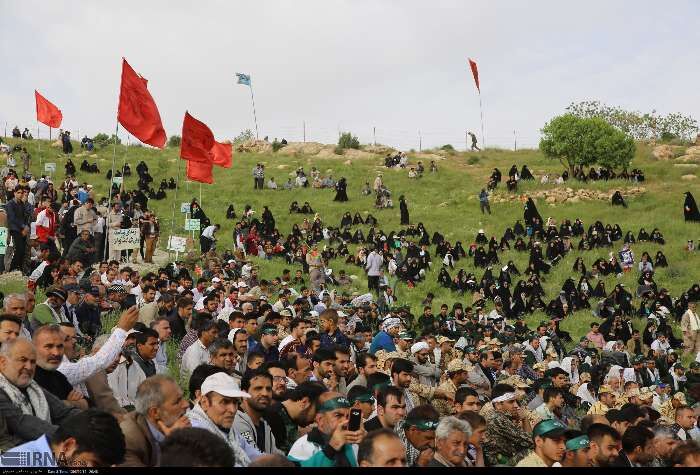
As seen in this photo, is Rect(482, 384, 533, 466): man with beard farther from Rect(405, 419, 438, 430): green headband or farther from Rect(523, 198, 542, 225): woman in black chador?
Rect(523, 198, 542, 225): woman in black chador

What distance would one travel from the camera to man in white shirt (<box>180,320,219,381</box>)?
8.90 meters

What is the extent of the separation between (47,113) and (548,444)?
121ft

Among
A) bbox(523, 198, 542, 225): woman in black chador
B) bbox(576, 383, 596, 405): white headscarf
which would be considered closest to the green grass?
bbox(523, 198, 542, 225): woman in black chador

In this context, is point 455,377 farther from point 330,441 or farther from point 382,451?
point 382,451

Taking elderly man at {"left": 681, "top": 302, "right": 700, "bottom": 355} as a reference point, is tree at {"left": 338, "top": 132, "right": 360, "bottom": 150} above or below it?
above

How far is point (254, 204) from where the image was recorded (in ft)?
147

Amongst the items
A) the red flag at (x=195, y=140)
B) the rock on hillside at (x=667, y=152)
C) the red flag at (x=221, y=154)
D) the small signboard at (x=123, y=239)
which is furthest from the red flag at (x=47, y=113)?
the rock on hillside at (x=667, y=152)

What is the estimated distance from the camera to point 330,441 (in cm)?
552

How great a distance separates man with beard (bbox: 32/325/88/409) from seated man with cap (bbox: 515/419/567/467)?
3555 mm

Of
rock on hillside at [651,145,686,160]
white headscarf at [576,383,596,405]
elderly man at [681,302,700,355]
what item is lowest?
elderly man at [681,302,700,355]

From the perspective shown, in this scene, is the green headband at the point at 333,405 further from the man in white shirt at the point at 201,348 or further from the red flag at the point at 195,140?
the red flag at the point at 195,140

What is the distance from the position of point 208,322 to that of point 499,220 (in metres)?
32.7

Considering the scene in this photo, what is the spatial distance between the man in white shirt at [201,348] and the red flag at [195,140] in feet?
46.0

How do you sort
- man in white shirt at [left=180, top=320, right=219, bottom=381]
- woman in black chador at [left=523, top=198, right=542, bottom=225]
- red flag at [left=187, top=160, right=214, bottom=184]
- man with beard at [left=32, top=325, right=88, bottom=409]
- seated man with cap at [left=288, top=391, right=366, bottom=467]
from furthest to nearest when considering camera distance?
woman in black chador at [left=523, top=198, right=542, bottom=225]
red flag at [left=187, top=160, right=214, bottom=184]
man in white shirt at [left=180, top=320, right=219, bottom=381]
man with beard at [left=32, top=325, right=88, bottom=409]
seated man with cap at [left=288, top=391, right=366, bottom=467]
